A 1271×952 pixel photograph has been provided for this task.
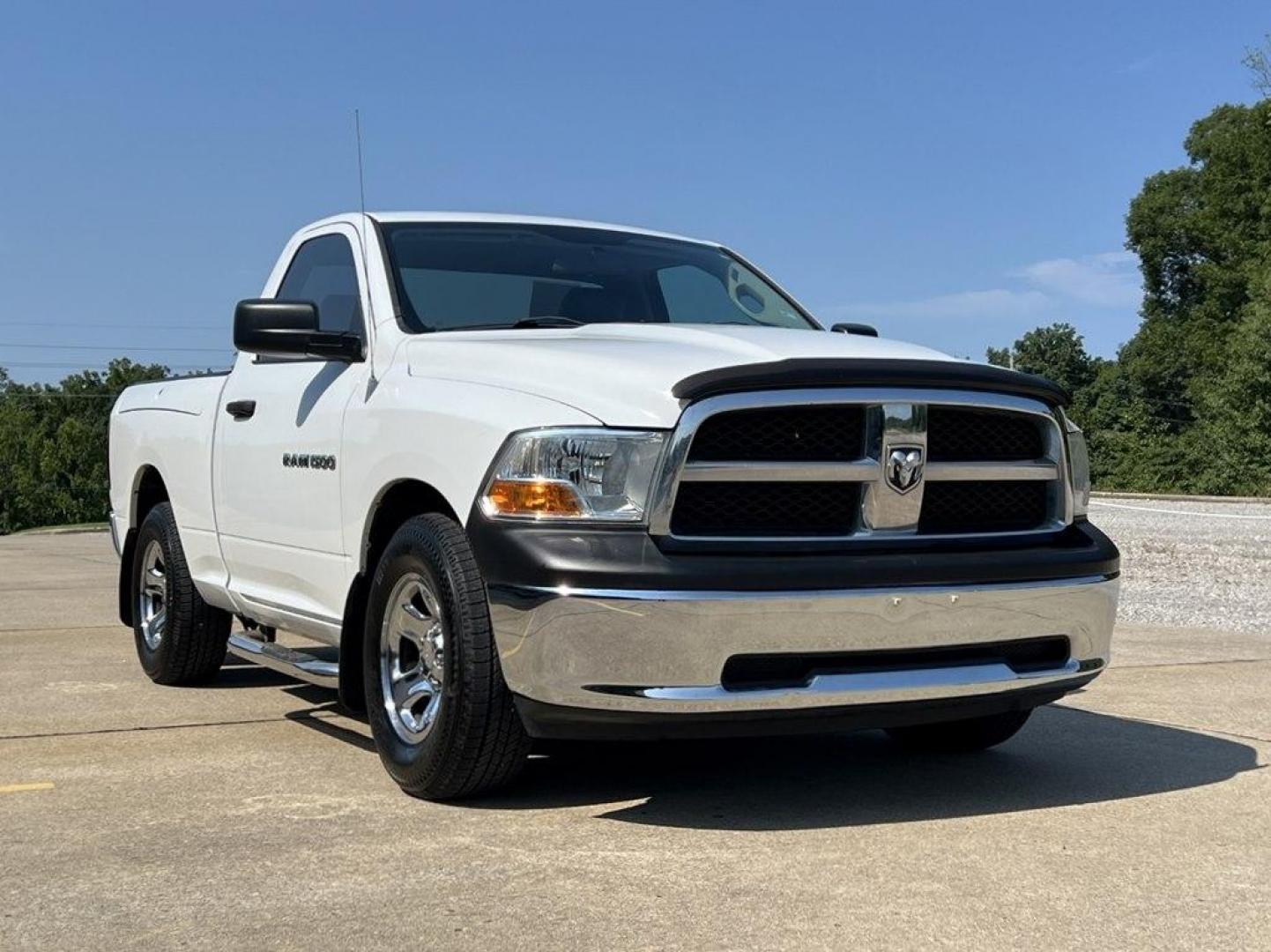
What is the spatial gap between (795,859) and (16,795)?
7.69 feet

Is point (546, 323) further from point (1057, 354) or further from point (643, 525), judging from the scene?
point (1057, 354)

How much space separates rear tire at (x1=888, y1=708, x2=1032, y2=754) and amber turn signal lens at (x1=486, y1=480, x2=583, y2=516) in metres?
1.87

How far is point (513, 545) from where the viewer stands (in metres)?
4.12

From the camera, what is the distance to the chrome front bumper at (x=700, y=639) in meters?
4.02

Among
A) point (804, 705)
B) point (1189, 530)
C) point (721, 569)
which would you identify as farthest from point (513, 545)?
point (1189, 530)

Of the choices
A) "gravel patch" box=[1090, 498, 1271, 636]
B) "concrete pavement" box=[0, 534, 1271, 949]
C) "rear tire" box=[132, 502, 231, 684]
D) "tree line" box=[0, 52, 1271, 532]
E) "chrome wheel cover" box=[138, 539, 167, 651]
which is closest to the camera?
"concrete pavement" box=[0, 534, 1271, 949]

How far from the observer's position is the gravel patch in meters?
11.1

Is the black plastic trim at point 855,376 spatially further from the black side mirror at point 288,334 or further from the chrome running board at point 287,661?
the chrome running board at point 287,661

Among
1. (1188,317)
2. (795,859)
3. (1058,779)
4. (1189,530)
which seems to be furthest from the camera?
(1188,317)

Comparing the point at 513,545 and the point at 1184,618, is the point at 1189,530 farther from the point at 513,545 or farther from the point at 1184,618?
the point at 513,545

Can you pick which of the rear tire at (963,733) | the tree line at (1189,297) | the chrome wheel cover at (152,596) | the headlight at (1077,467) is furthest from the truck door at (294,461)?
the tree line at (1189,297)

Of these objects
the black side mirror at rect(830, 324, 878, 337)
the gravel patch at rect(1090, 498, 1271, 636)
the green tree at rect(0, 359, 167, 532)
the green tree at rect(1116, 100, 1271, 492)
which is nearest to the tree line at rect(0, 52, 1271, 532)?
the green tree at rect(1116, 100, 1271, 492)

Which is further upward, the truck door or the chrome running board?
the truck door

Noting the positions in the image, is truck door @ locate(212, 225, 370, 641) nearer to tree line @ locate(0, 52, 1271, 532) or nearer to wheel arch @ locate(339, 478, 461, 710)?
wheel arch @ locate(339, 478, 461, 710)
